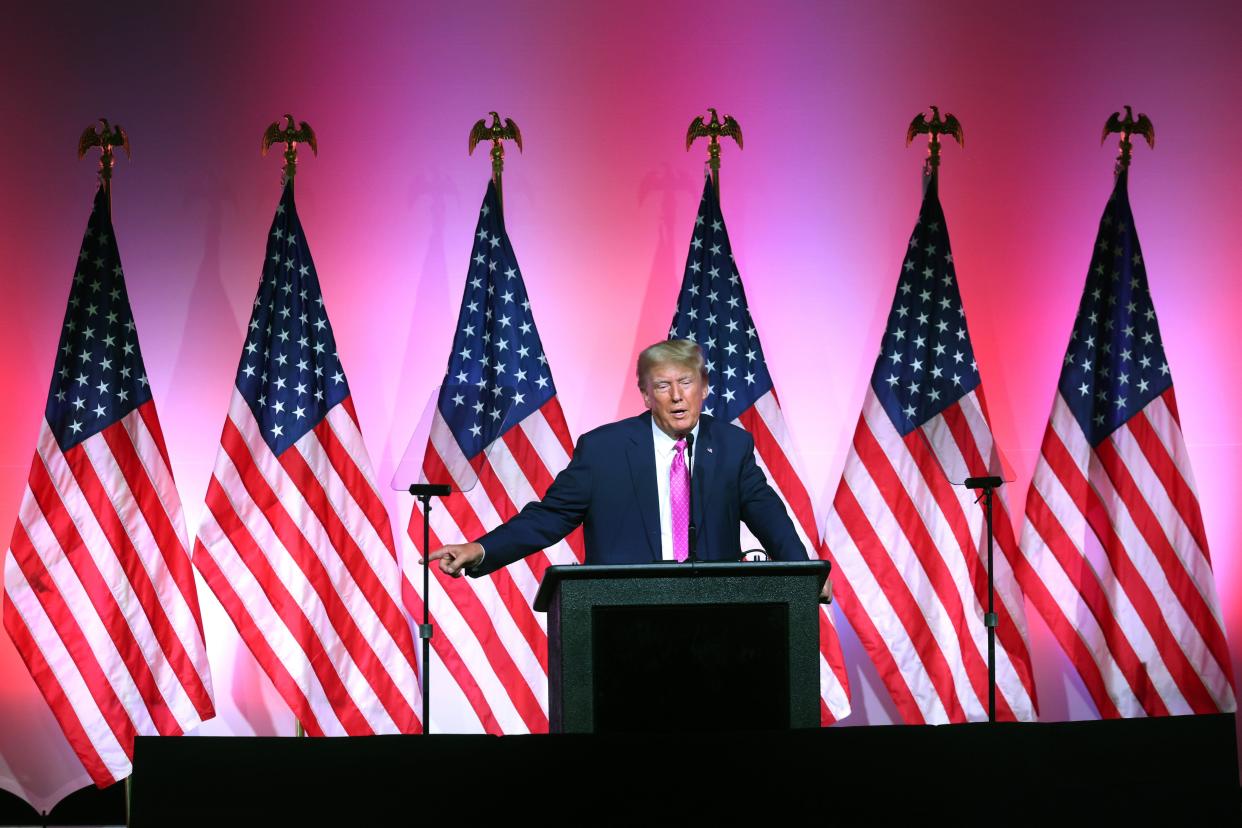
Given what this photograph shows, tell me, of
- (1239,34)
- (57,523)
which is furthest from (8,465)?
(1239,34)

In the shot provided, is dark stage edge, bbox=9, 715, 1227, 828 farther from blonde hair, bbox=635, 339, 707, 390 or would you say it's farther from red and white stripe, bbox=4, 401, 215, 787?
red and white stripe, bbox=4, 401, 215, 787

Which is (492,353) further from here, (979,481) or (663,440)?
(979,481)

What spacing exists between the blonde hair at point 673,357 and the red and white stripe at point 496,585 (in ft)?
4.62

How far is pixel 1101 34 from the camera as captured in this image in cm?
516

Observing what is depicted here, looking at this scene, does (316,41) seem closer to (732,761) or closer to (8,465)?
(8,465)

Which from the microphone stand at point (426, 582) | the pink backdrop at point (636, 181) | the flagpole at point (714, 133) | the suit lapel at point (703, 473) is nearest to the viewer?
the suit lapel at point (703, 473)

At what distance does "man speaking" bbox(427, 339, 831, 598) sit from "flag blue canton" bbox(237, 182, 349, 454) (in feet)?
5.42

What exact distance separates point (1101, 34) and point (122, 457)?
4168 millimetres

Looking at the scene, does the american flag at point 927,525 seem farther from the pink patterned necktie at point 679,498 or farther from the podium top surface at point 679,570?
the podium top surface at point 679,570

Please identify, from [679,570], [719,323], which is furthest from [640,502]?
[719,323]

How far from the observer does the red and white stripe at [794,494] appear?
4.51 meters

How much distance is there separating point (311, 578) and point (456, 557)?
1.79 m

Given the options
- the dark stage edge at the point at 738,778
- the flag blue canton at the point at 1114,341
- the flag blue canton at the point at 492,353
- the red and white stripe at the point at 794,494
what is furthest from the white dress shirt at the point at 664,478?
the flag blue canton at the point at 1114,341

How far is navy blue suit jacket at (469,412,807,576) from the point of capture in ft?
10.4
